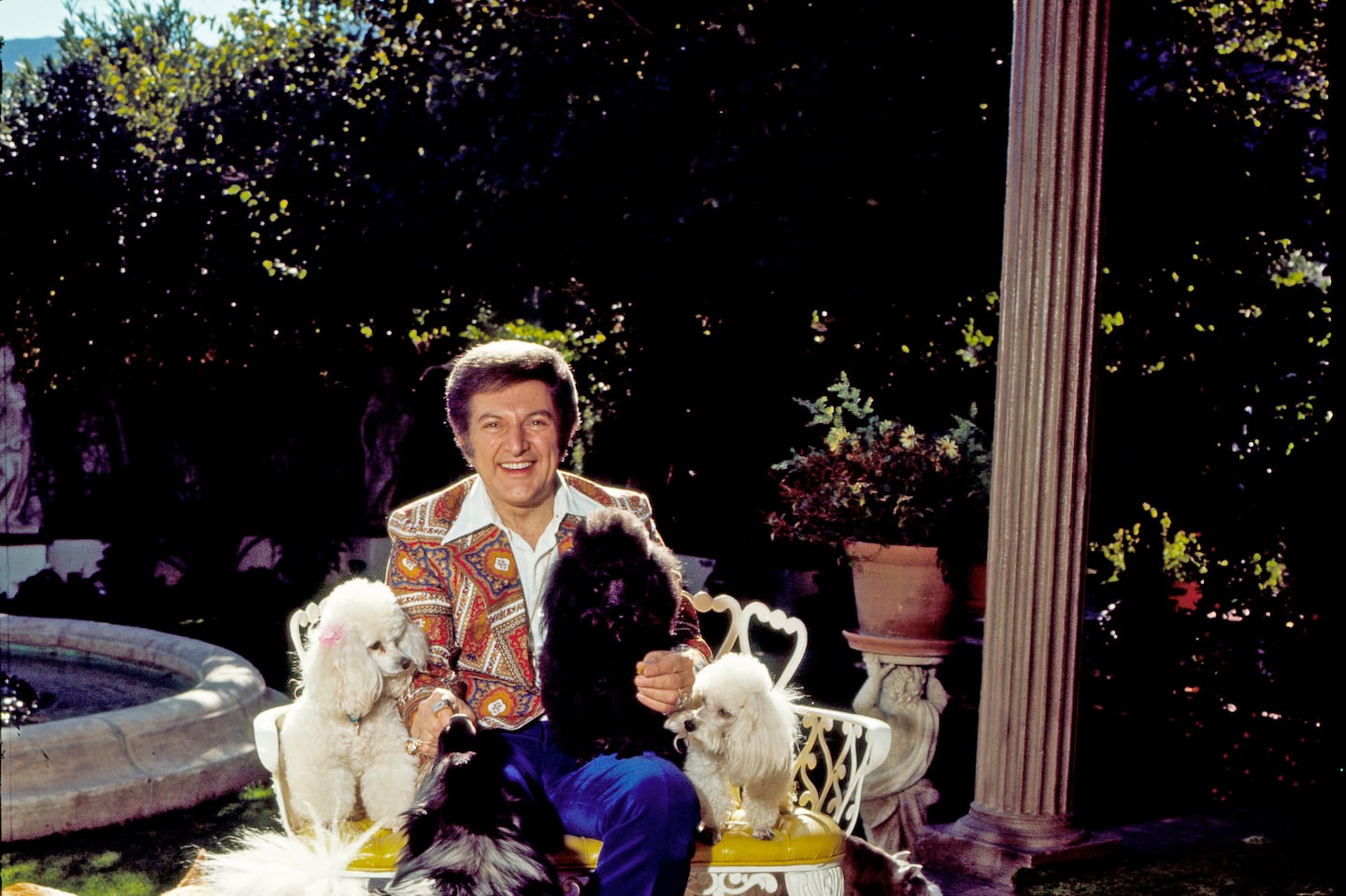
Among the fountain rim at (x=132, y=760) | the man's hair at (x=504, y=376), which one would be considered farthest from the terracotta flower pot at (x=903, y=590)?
the fountain rim at (x=132, y=760)

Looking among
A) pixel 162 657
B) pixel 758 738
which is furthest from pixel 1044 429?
pixel 162 657

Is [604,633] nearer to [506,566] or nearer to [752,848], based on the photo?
[506,566]

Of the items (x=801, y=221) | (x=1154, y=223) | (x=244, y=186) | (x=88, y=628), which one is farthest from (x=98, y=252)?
(x=1154, y=223)

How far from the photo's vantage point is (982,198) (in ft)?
20.8

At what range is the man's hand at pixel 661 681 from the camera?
7.16 ft

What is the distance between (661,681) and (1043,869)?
1.65m

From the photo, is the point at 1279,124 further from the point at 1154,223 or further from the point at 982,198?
the point at 982,198

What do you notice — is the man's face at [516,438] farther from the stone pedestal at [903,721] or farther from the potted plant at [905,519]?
the stone pedestal at [903,721]

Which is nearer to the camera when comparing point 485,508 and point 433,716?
point 433,716

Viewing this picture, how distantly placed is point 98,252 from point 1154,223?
7698mm

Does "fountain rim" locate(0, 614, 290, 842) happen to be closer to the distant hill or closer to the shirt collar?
the shirt collar

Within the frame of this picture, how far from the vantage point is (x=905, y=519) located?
3.63m

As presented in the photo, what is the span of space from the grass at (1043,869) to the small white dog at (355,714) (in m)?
1.58

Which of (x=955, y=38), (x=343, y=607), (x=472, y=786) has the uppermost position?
(x=955, y=38)
